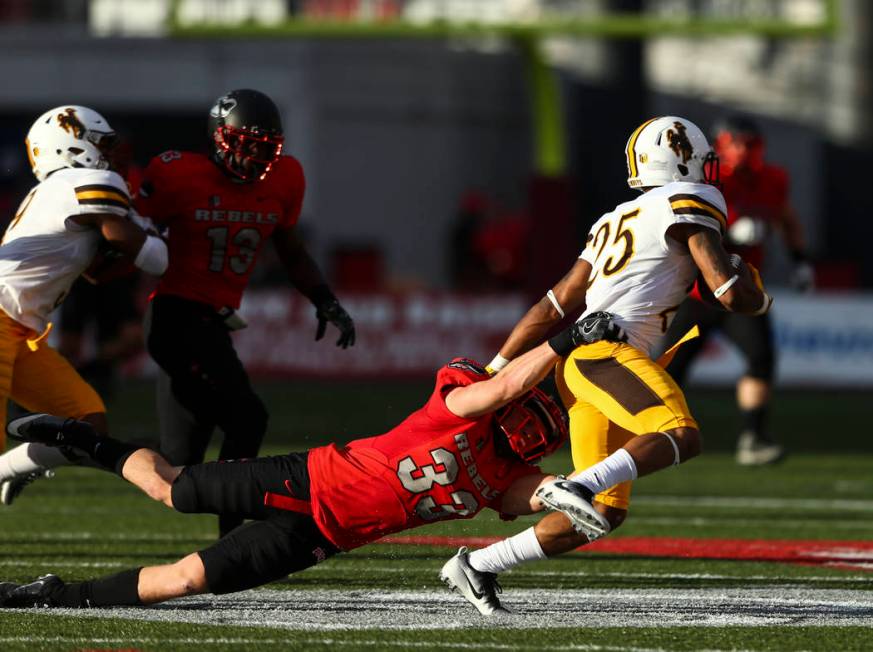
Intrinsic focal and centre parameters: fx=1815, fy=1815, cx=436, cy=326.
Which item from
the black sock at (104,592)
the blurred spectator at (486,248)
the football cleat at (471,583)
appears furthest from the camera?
the blurred spectator at (486,248)

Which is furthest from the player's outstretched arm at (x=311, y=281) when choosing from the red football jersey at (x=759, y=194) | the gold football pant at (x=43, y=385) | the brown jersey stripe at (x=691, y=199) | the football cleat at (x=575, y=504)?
the red football jersey at (x=759, y=194)

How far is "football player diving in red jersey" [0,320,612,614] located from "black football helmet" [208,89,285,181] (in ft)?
5.14

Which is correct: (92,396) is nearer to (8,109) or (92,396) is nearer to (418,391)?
(418,391)

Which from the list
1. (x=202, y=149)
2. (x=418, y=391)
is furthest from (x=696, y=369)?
(x=202, y=149)

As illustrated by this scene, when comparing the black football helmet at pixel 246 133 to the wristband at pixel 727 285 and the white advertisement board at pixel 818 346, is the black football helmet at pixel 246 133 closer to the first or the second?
the wristband at pixel 727 285

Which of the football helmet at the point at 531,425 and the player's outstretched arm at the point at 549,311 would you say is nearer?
the football helmet at the point at 531,425

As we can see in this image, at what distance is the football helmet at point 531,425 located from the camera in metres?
4.90

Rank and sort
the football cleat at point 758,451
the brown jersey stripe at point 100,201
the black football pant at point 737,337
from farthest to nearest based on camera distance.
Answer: the football cleat at point 758,451
the black football pant at point 737,337
the brown jersey stripe at point 100,201

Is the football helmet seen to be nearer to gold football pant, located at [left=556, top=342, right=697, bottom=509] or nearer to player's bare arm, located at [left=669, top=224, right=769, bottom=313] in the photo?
gold football pant, located at [left=556, top=342, right=697, bottom=509]

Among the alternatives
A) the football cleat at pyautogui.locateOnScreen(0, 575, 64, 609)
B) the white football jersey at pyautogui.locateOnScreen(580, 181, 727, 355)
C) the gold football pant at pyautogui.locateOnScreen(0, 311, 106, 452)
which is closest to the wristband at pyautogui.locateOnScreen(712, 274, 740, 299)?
the white football jersey at pyautogui.locateOnScreen(580, 181, 727, 355)

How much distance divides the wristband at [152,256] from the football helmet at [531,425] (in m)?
1.73

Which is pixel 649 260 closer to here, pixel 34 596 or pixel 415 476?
pixel 415 476

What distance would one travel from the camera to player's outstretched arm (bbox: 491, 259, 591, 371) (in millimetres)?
5707

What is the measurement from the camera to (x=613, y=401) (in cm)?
537
